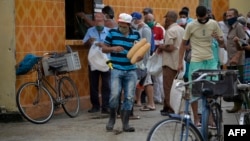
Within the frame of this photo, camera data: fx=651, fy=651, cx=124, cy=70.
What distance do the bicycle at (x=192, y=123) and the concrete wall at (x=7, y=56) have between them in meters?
4.24

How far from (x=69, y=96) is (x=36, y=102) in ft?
A: 2.69

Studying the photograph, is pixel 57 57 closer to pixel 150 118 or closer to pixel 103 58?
pixel 103 58

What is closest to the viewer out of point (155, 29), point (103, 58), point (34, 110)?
point (34, 110)

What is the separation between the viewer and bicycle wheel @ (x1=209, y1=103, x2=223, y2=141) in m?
7.97

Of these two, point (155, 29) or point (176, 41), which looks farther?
point (155, 29)

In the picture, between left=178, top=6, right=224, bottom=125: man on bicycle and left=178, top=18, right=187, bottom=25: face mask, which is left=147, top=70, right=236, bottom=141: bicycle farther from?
left=178, top=18, right=187, bottom=25: face mask

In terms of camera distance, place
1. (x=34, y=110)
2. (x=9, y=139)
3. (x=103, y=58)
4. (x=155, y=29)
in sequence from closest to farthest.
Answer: (x=9, y=139)
(x=34, y=110)
(x=103, y=58)
(x=155, y=29)

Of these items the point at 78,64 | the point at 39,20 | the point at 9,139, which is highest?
the point at 39,20

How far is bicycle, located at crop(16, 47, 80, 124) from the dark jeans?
47cm

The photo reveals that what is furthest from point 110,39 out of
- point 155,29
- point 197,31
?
point 155,29

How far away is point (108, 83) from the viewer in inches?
483

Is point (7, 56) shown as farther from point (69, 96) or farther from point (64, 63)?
point (69, 96)

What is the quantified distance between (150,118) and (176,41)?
1.46 meters

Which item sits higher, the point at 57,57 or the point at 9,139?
the point at 57,57
